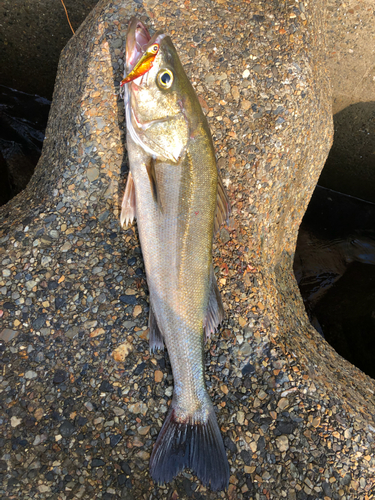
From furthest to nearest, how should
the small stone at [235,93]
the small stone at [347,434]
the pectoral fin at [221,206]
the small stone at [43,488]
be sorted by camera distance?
the small stone at [235,93] < the pectoral fin at [221,206] < the small stone at [347,434] < the small stone at [43,488]

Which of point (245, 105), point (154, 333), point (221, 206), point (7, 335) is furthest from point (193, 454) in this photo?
point (245, 105)

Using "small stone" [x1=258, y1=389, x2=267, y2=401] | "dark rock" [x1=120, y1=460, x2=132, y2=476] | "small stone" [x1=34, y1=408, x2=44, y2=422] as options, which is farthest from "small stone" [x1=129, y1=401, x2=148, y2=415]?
"small stone" [x1=258, y1=389, x2=267, y2=401]

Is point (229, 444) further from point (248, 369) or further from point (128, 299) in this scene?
point (128, 299)

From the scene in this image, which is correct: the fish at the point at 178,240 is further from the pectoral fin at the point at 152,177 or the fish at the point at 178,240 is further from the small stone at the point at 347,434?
the small stone at the point at 347,434

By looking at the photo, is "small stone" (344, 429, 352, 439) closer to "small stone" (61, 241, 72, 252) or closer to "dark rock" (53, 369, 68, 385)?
"dark rock" (53, 369, 68, 385)

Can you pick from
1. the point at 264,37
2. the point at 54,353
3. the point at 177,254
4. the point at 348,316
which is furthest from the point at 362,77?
the point at 54,353

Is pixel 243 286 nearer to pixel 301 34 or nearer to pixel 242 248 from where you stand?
pixel 242 248

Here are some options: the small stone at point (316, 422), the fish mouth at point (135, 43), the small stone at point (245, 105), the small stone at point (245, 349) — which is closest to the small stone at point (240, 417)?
the small stone at point (245, 349)
